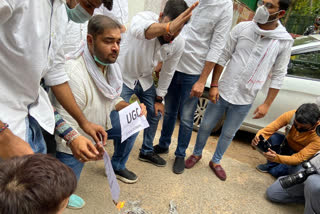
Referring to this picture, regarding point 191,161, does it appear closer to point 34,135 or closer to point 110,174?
point 110,174

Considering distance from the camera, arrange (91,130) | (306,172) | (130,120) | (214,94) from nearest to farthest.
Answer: (91,130) < (130,120) < (306,172) < (214,94)

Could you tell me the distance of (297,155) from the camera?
108 inches

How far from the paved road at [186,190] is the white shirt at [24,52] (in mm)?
1242

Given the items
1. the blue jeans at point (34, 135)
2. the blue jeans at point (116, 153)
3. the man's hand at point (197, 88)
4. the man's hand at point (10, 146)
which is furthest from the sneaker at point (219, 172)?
the man's hand at point (10, 146)

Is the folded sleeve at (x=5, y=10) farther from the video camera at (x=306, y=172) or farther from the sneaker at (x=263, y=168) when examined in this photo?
the sneaker at (x=263, y=168)

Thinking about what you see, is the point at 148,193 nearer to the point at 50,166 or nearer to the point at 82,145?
the point at 82,145

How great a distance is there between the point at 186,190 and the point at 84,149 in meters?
1.59

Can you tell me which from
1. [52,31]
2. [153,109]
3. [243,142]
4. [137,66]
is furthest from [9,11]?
[243,142]

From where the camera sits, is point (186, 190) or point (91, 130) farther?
point (186, 190)

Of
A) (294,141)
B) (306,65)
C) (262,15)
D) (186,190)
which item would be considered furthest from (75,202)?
(306,65)

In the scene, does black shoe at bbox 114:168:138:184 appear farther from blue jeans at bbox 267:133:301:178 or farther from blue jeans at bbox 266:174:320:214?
blue jeans at bbox 267:133:301:178

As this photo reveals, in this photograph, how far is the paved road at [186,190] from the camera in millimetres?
2256

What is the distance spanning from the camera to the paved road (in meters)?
2.26

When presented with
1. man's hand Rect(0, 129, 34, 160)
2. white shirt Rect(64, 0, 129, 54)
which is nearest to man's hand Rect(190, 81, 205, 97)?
white shirt Rect(64, 0, 129, 54)
